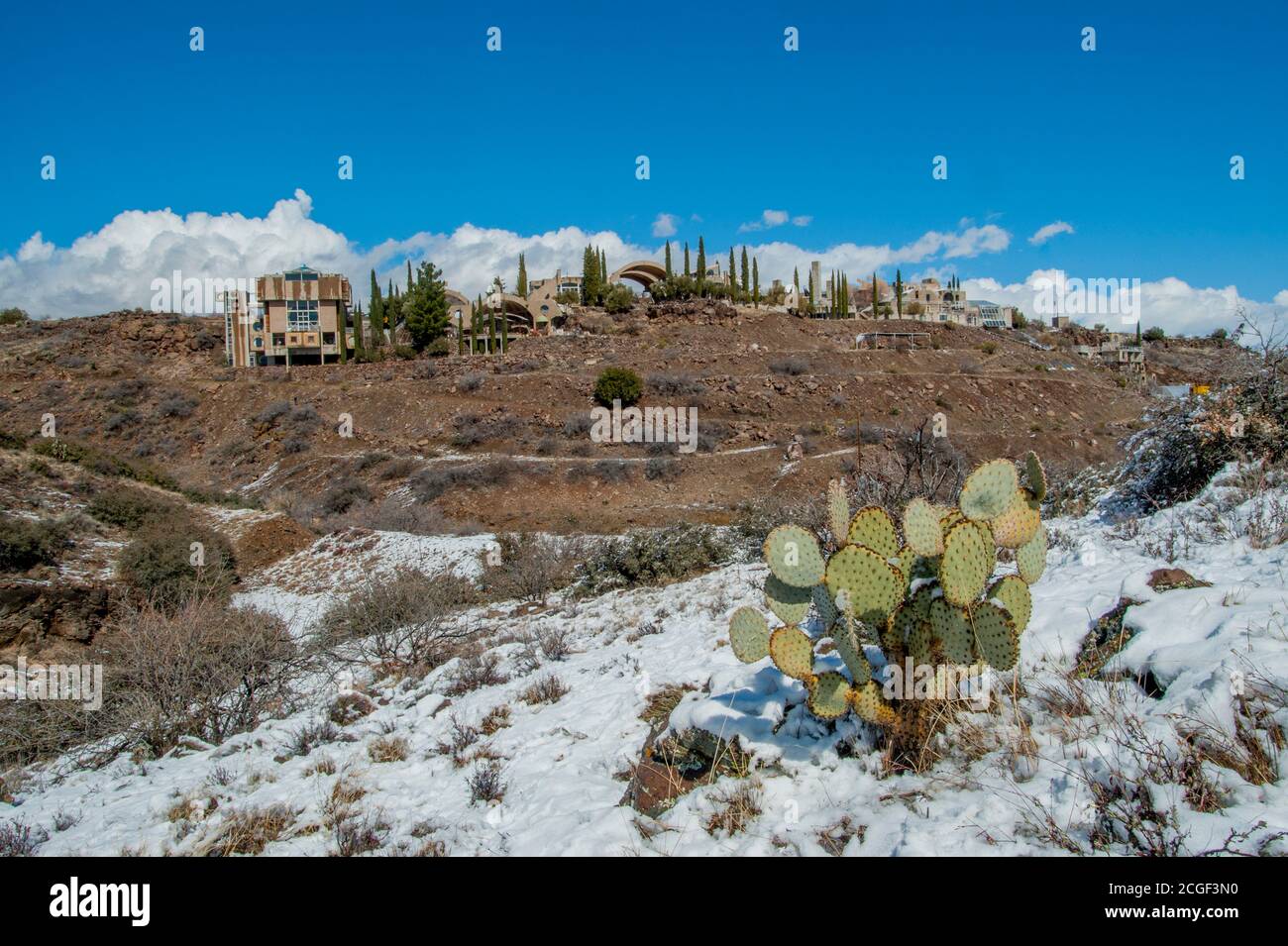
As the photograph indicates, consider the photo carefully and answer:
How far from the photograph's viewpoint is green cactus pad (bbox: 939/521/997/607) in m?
3.18

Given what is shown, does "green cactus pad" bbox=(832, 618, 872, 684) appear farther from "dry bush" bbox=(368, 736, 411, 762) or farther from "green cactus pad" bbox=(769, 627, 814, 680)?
"dry bush" bbox=(368, 736, 411, 762)

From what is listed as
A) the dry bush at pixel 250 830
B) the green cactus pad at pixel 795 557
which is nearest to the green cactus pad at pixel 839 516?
the green cactus pad at pixel 795 557

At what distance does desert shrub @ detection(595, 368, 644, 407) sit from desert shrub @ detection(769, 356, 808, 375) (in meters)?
8.87

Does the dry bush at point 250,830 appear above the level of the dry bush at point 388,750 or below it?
above

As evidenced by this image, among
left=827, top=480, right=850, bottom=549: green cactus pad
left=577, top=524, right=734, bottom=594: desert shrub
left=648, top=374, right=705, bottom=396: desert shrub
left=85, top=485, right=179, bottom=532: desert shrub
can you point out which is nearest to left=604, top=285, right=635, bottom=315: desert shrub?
left=648, top=374, right=705, bottom=396: desert shrub

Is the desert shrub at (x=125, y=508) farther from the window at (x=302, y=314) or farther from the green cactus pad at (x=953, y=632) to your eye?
the window at (x=302, y=314)

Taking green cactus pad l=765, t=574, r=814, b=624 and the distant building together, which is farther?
the distant building

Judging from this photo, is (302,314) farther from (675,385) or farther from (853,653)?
(853,653)

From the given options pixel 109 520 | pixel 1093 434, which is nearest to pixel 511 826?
pixel 109 520

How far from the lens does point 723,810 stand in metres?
3.42

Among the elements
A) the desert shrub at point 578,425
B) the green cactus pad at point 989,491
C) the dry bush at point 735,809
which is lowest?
the dry bush at point 735,809

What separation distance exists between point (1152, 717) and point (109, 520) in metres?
20.0

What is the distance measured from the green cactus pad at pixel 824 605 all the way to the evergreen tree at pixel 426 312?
140ft

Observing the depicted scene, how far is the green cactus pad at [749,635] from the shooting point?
407 cm
